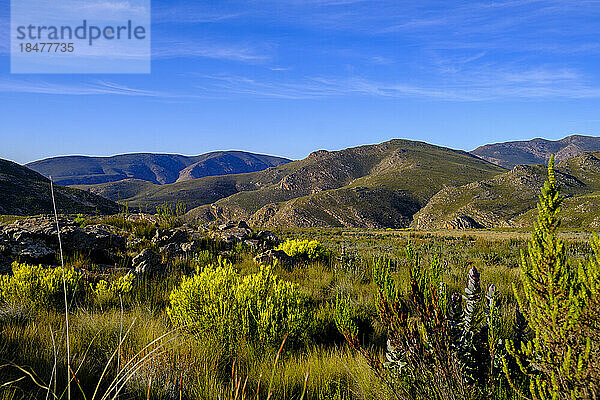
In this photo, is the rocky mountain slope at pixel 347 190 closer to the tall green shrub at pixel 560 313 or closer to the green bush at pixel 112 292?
the green bush at pixel 112 292

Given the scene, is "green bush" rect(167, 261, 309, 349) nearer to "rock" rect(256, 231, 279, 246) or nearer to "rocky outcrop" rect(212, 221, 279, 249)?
"rocky outcrop" rect(212, 221, 279, 249)

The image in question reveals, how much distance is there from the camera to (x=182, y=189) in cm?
18100

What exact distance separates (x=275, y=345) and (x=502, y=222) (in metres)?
68.5

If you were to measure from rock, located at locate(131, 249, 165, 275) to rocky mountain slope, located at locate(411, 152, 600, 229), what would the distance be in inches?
2378

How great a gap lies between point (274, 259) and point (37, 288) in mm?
3972

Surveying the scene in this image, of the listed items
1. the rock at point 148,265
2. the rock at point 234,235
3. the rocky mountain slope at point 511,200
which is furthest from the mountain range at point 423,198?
the rock at point 148,265

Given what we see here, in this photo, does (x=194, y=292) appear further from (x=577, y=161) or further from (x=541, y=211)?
(x=577, y=161)

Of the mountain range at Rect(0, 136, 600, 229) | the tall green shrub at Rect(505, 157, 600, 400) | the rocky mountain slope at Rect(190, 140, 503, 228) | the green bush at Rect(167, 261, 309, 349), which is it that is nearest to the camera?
the tall green shrub at Rect(505, 157, 600, 400)

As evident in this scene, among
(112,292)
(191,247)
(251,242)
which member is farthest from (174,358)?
(251,242)

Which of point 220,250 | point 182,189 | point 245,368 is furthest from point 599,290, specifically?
point 182,189

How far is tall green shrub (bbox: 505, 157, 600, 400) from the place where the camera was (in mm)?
1646

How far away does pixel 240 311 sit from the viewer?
3740 mm

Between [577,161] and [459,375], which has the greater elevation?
[577,161]

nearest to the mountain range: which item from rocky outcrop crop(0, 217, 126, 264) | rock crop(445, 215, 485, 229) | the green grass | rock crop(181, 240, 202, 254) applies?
rock crop(445, 215, 485, 229)
